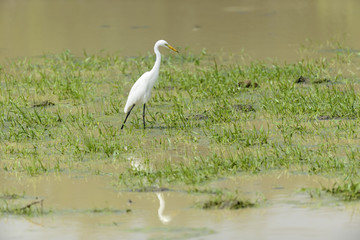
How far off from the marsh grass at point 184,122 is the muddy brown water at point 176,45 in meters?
0.33

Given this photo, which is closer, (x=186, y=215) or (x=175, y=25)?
(x=186, y=215)

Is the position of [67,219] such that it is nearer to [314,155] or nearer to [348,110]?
[314,155]

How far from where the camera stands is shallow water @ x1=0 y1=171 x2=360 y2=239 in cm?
532

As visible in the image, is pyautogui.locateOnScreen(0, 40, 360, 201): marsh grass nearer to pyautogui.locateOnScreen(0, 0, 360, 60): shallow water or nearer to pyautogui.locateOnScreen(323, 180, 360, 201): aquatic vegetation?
pyautogui.locateOnScreen(323, 180, 360, 201): aquatic vegetation

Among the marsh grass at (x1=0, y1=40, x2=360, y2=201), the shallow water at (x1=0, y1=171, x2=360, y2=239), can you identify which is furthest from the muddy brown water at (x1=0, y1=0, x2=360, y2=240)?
the marsh grass at (x1=0, y1=40, x2=360, y2=201)

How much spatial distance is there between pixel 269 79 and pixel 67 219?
18.3 feet

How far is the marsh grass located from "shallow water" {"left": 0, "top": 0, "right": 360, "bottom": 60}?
2703 mm

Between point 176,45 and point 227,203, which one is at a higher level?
point 176,45

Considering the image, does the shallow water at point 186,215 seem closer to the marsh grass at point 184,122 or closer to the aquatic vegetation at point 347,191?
the aquatic vegetation at point 347,191

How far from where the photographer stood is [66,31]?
18.8 m

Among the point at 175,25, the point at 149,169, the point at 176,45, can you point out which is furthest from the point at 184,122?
the point at 175,25

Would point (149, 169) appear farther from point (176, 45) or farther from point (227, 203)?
point (176, 45)

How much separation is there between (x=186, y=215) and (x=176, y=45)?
33.8ft

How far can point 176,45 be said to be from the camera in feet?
51.9
